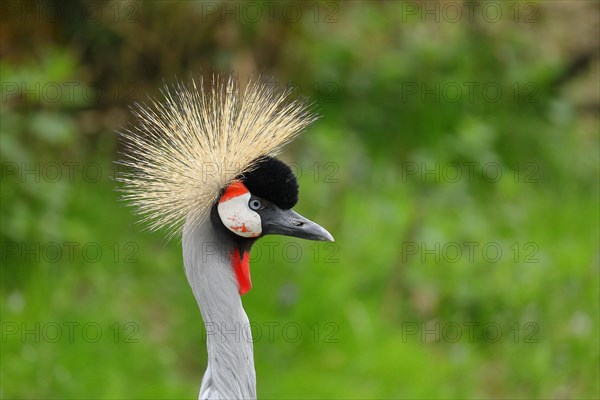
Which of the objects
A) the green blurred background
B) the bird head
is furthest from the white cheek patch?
the green blurred background

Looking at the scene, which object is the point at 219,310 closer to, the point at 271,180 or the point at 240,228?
the point at 240,228

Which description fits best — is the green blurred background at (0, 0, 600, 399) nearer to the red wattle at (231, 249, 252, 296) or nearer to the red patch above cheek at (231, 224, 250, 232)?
the red wattle at (231, 249, 252, 296)

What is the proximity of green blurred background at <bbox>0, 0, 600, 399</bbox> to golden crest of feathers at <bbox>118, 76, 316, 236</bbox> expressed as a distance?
117 cm

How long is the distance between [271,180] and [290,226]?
128 millimetres

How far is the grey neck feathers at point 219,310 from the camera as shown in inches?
78.3

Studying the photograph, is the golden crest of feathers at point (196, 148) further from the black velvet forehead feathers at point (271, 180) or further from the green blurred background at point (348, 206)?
the green blurred background at point (348, 206)

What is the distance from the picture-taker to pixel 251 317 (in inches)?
133

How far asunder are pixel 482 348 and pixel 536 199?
3.52ft

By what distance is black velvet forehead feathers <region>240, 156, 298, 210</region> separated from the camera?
2023 millimetres

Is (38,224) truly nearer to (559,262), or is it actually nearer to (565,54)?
(559,262)

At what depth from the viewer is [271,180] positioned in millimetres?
2033

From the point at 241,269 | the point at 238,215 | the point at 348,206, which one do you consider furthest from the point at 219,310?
the point at 348,206

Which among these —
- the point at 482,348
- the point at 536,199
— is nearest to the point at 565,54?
the point at 536,199

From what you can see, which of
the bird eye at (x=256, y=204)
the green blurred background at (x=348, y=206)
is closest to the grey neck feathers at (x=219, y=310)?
the bird eye at (x=256, y=204)
